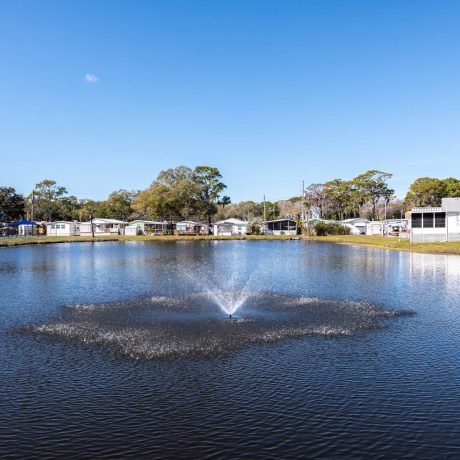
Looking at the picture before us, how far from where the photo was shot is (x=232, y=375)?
1302 centimetres

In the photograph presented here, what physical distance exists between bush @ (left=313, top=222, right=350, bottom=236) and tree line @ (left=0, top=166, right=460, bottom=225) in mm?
19151

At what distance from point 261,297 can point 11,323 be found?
13.8 m

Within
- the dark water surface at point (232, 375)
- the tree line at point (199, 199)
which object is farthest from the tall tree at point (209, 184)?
the dark water surface at point (232, 375)

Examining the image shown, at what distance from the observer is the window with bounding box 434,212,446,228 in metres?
64.2

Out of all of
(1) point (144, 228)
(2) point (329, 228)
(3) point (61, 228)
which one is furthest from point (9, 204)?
(2) point (329, 228)

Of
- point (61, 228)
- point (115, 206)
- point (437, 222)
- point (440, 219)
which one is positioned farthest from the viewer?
point (115, 206)

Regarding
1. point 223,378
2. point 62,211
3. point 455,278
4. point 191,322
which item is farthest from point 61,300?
point 62,211

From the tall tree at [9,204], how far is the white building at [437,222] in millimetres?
102853

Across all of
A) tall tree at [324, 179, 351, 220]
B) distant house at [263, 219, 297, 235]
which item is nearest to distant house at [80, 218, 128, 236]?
distant house at [263, 219, 297, 235]

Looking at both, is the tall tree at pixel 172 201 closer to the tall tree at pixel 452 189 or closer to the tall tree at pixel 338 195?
the tall tree at pixel 338 195

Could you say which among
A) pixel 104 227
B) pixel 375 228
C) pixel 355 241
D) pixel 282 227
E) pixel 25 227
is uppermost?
pixel 25 227

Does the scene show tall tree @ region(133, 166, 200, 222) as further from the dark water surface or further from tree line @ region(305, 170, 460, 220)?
the dark water surface

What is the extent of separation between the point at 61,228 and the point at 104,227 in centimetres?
1226

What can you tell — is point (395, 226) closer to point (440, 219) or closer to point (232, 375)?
point (440, 219)
